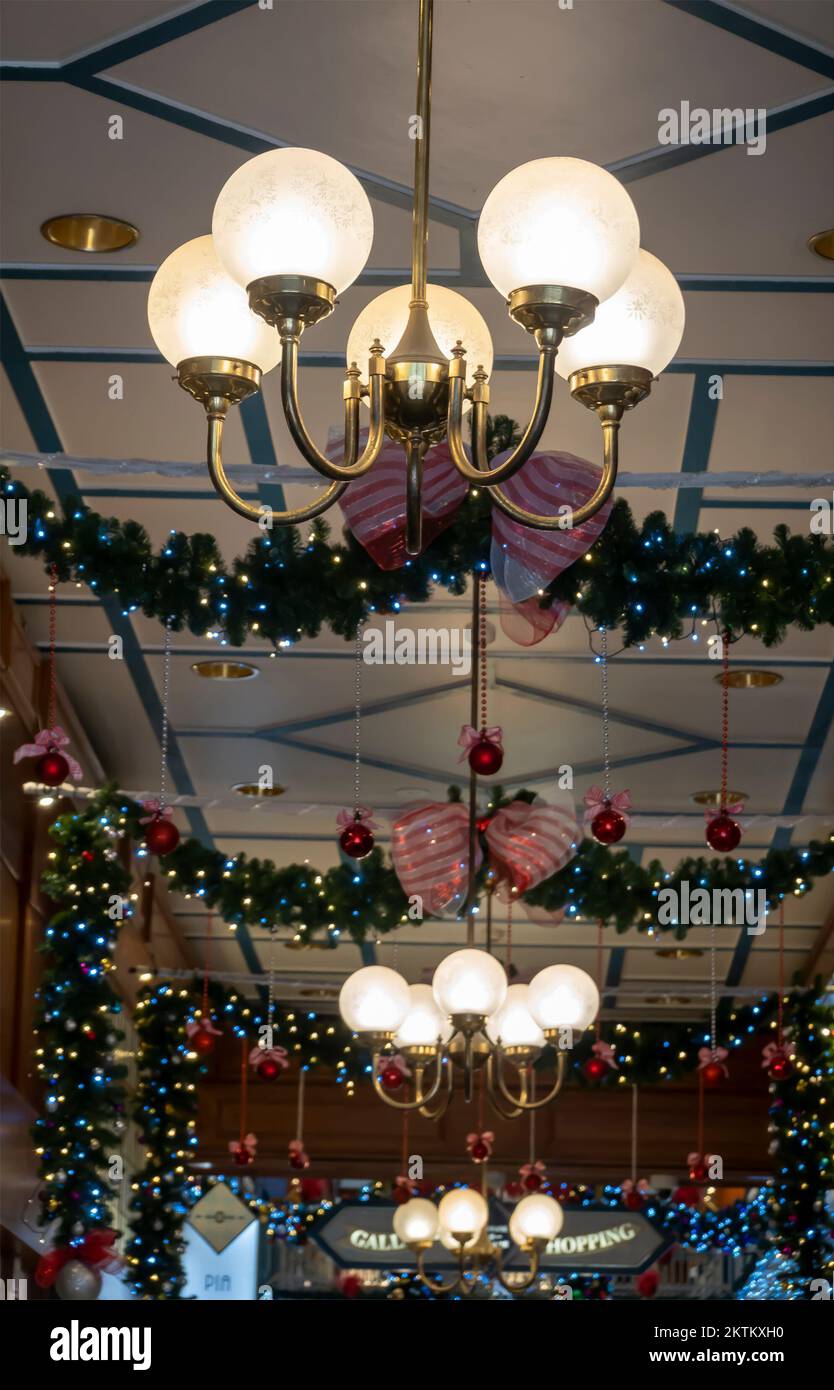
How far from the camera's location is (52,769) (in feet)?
18.7

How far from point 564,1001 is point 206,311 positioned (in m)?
4.64

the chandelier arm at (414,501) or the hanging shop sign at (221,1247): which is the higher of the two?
the chandelier arm at (414,501)

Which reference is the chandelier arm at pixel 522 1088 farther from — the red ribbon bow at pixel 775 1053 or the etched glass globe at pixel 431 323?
the etched glass globe at pixel 431 323

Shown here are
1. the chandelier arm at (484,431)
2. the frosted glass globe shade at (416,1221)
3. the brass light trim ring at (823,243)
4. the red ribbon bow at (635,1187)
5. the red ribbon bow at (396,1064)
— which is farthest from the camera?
the red ribbon bow at (635,1187)

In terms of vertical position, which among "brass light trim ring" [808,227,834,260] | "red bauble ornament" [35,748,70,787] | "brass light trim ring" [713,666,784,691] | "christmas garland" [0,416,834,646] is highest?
"brass light trim ring" [808,227,834,260]

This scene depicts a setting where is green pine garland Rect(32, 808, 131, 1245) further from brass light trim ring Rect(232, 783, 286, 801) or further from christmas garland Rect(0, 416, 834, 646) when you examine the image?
christmas garland Rect(0, 416, 834, 646)

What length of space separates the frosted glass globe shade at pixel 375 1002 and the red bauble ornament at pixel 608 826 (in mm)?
1175

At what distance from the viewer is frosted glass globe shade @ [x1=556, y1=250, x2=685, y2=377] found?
2629mm

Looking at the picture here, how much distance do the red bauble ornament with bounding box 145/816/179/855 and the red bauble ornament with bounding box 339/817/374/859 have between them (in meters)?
0.62

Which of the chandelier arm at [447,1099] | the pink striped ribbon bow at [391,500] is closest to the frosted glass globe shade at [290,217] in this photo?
the pink striped ribbon bow at [391,500]

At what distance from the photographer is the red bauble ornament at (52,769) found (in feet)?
18.6

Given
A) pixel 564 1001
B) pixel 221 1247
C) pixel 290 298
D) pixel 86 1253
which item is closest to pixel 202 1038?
pixel 86 1253

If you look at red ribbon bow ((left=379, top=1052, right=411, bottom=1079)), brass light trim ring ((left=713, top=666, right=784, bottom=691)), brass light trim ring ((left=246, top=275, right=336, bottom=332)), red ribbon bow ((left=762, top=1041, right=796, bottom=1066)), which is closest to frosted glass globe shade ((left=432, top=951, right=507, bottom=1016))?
brass light trim ring ((left=713, top=666, right=784, bottom=691))
